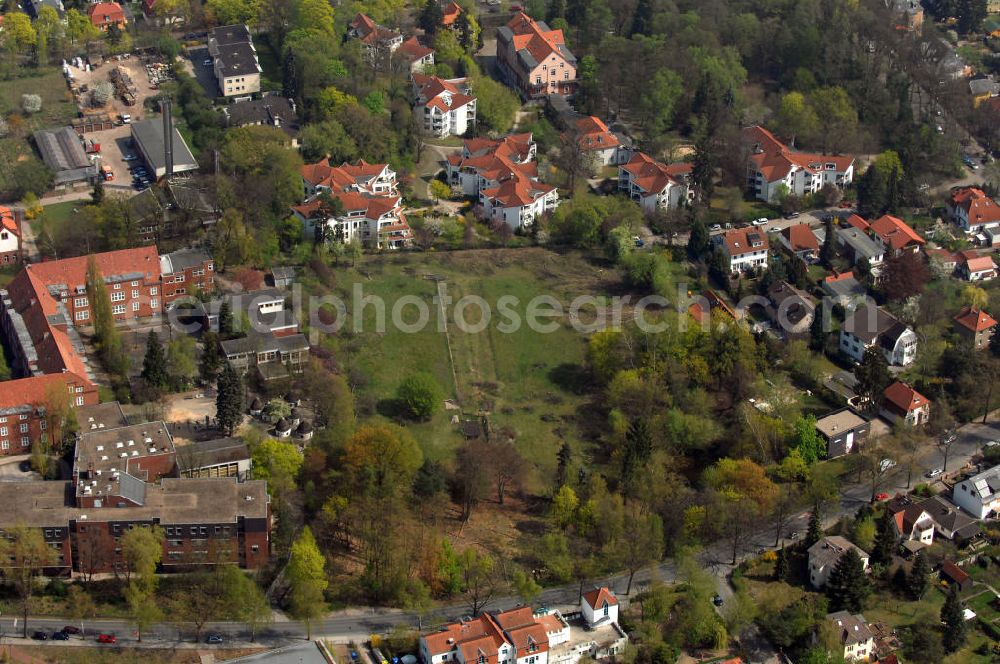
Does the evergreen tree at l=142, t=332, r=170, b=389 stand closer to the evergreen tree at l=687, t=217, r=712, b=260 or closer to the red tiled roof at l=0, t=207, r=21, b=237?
the red tiled roof at l=0, t=207, r=21, b=237

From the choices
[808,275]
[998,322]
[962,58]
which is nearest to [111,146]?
[808,275]

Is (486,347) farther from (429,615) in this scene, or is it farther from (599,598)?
(599,598)

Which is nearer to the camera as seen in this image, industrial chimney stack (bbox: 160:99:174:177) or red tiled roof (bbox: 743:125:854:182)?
industrial chimney stack (bbox: 160:99:174:177)

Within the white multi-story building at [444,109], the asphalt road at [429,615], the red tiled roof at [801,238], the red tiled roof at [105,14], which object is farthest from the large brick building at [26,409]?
the red tiled roof at [105,14]

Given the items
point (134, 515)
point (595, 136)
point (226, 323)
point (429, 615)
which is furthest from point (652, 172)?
point (134, 515)

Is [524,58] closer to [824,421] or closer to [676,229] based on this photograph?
[676,229]

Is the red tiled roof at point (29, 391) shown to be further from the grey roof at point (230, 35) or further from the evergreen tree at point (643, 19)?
the evergreen tree at point (643, 19)

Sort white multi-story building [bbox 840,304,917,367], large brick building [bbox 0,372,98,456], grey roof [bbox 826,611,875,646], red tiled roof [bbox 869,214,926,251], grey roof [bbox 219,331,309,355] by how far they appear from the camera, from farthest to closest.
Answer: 1. red tiled roof [bbox 869,214,926,251]
2. white multi-story building [bbox 840,304,917,367]
3. grey roof [bbox 219,331,309,355]
4. large brick building [bbox 0,372,98,456]
5. grey roof [bbox 826,611,875,646]

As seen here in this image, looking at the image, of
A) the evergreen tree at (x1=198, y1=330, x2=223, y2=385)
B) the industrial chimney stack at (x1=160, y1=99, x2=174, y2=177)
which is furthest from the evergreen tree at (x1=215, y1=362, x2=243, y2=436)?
the industrial chimney stack at (x1=160, y1=99, x2=174, y2=177)
